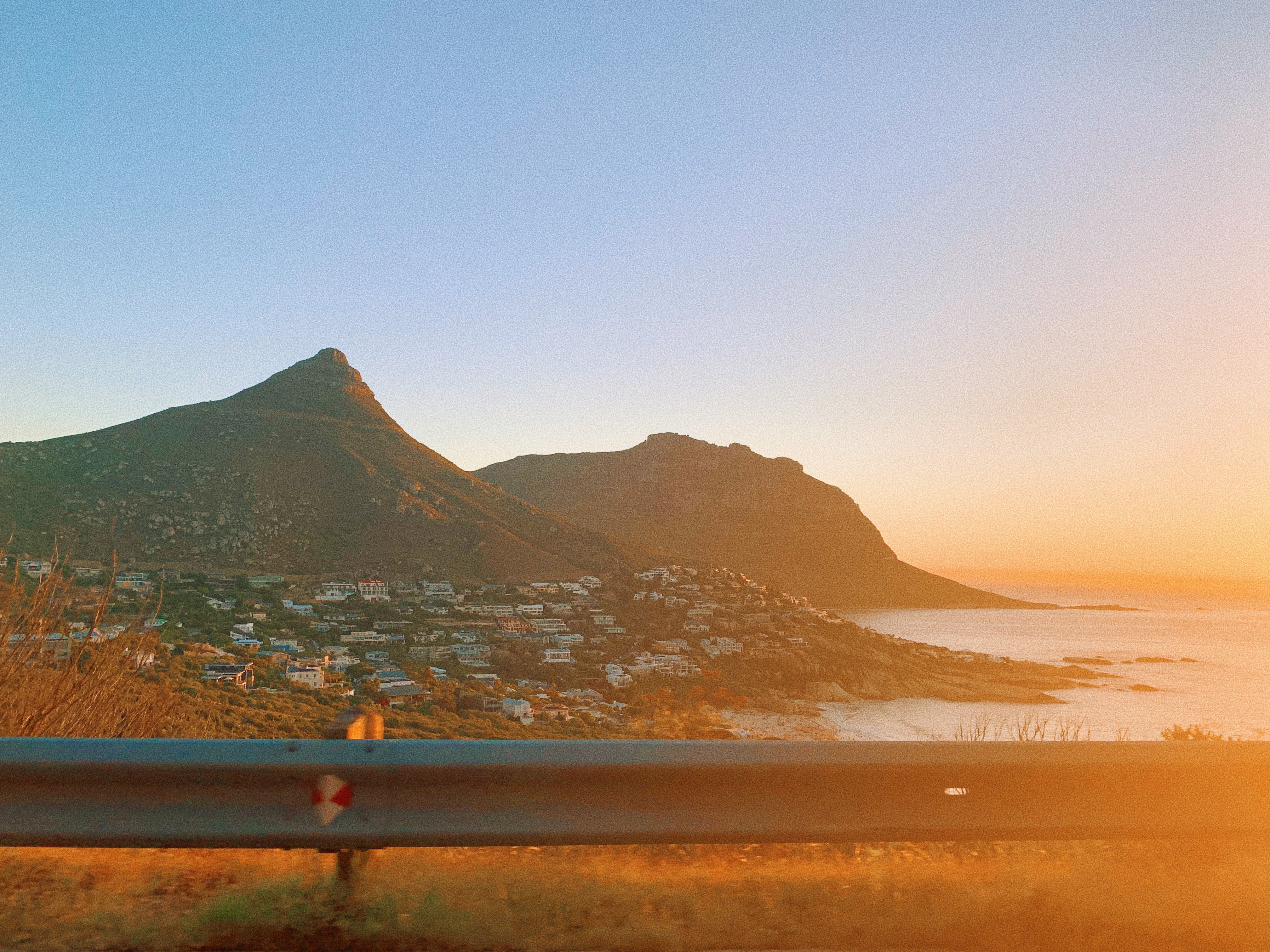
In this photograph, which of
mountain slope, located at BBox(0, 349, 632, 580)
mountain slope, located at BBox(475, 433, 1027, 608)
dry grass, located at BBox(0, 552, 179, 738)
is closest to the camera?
dry grass, located at BBox(0, 552, 179, 738)

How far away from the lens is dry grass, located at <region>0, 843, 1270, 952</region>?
2.54 meters

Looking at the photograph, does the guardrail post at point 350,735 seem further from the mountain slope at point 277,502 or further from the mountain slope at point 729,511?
the mountain slope at point 729,511

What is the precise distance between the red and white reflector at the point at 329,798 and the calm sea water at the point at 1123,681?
161 cm

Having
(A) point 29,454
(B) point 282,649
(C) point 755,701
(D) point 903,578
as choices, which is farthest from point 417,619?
(D) point 903,578

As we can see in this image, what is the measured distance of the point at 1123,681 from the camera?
20391 mm

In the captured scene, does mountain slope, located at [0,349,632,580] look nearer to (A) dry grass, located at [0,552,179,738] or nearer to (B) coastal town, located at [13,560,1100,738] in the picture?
(B) coastal town, located at [13,560,1100,738]

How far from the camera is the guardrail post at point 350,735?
108 inches

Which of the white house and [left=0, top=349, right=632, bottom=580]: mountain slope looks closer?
the white house

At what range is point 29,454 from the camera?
45312mm

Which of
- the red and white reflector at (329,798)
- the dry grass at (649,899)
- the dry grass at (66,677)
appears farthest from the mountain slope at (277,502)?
the red and white reflector at (329,798)

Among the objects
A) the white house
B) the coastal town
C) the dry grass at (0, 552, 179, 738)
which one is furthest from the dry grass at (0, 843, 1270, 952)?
the white house

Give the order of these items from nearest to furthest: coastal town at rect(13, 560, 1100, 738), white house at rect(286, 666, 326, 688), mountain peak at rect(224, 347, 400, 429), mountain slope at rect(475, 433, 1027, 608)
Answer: coastal town at rect(13, 560, 1100, 738)
white house at rect(286, 666, 326, 688)
mountain peak at rect(224, 347, 400, 429)
mountain slope at rect(475, 433, 1027, 608)

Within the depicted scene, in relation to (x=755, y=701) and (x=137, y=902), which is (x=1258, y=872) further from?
(x=755, y=701)

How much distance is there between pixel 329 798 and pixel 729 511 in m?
84.4
